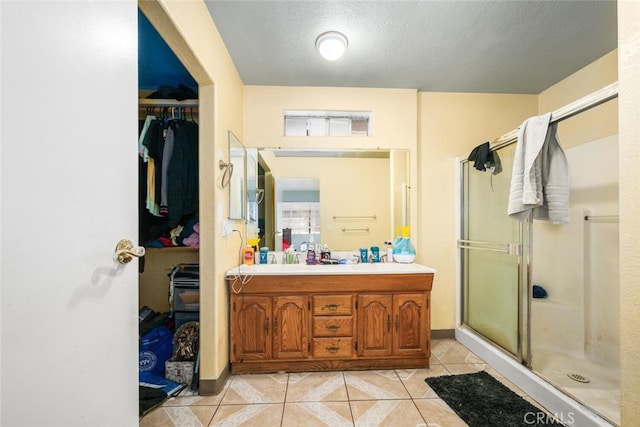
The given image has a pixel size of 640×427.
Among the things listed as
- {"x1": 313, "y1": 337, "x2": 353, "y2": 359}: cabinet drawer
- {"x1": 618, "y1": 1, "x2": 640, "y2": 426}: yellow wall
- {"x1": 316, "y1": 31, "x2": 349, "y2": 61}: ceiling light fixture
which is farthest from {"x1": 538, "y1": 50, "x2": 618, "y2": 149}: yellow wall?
{"x1": 313, "y1": 337, "x2": 353, "y2": 359}: cabinet drawer

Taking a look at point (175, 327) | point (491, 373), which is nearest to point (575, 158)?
point (491, 373)

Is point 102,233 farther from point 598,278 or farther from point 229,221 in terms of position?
point 598,278

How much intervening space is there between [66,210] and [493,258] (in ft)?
8.89

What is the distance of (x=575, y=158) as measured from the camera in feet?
7.64

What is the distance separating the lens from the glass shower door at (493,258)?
2.04 metres

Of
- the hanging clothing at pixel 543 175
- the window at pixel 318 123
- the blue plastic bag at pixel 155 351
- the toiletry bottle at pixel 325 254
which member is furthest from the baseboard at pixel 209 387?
the hanging clothing at pixel 543 175

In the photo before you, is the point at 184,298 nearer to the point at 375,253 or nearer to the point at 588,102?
the point at 375,253

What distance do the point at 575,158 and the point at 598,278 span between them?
102 centimetres

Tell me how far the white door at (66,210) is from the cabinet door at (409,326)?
1734 mm

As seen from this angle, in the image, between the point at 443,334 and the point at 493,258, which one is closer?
the point at 493,258

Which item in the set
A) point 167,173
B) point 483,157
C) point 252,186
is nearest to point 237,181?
point 252,186

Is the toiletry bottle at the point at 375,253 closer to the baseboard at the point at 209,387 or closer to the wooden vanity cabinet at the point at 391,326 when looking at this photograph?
the wooden vanity cabinet at the point at 391,326

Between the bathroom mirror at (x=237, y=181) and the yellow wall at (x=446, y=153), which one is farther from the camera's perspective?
the yellow wall at (x=446, y=153)

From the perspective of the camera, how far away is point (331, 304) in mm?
2053
